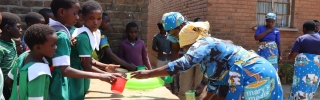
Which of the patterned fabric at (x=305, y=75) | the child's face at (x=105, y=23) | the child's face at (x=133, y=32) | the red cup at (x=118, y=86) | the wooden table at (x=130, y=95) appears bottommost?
the patterned fabric at (x=305, y=75)

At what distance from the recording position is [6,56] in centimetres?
249

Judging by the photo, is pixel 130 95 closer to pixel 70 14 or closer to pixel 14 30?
pixel 70 14

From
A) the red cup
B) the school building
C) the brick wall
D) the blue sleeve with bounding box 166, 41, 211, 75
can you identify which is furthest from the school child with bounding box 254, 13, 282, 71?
the red cup

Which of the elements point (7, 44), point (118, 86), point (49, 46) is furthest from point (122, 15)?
point (49, 46)

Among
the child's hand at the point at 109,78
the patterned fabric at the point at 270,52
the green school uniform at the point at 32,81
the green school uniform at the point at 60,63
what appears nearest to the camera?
the green school uniform at the point at 32,81

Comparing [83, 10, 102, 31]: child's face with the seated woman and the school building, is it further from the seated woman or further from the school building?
the school building

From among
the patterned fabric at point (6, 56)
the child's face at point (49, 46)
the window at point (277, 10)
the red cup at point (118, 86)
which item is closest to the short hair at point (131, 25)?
the patterned fabric at point (6, 56)

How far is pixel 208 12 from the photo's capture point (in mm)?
6902

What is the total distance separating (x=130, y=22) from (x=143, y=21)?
0.32m

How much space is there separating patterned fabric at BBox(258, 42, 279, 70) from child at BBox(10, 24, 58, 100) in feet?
15.1

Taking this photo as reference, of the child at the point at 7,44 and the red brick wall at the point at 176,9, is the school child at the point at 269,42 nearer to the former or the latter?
the red brick wall at the point at 176,9

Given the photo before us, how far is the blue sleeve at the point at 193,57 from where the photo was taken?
2084 mm

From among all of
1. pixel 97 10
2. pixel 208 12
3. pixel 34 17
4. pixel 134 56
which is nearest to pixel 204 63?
pixel 97 10

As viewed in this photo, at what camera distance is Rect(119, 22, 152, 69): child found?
445cm
